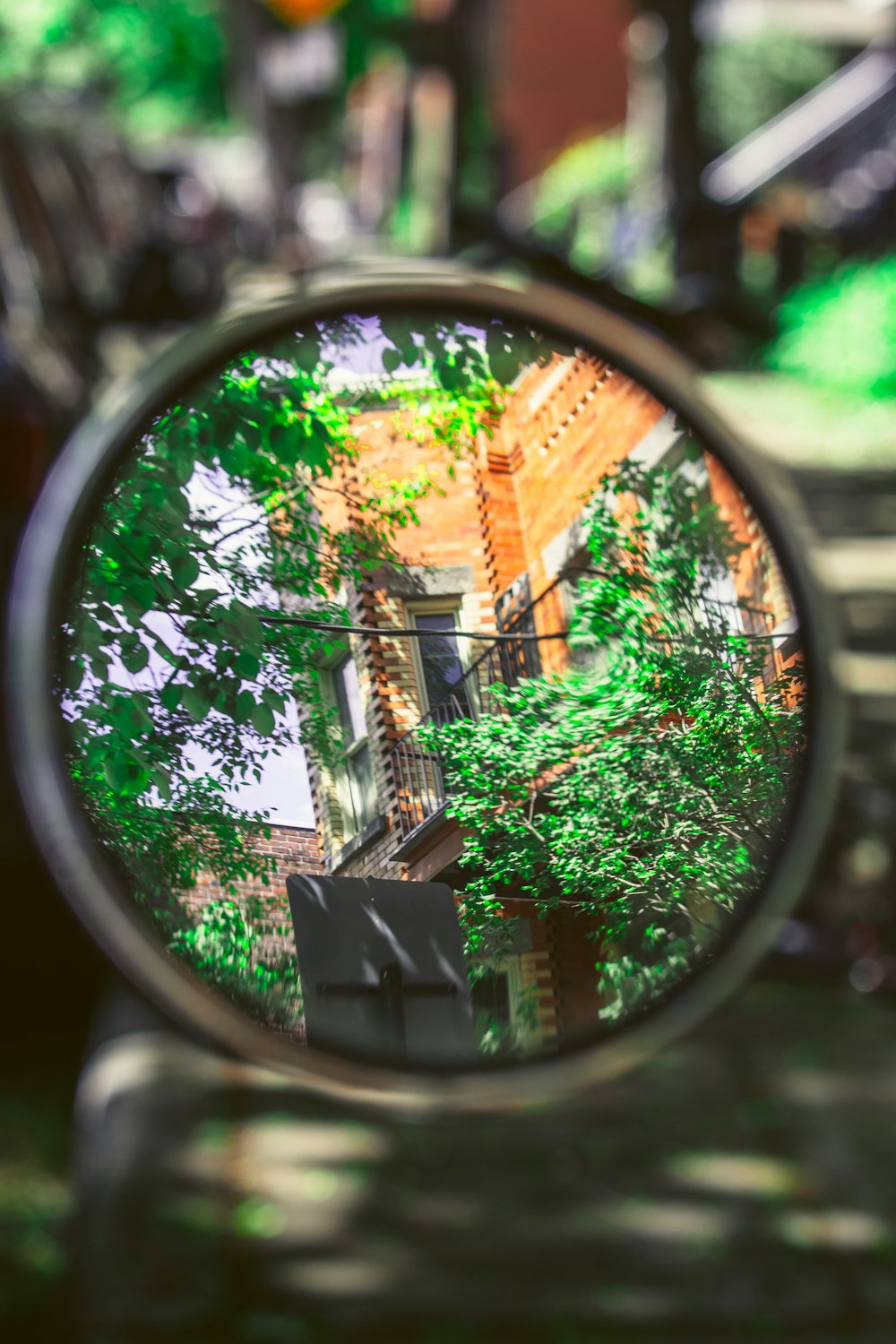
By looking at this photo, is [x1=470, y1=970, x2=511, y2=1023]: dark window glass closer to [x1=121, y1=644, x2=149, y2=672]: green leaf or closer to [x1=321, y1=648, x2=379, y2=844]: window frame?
[x1=321, y1=648, x2=379, y2=844]: window frame

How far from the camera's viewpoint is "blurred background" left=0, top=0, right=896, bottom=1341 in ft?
9.01

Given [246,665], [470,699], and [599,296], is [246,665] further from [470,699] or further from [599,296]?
[599,296]

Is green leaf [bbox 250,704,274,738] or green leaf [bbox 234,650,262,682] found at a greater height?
green leaf [bbox 234,650,262,682]

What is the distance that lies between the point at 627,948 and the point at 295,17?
33.7 ft

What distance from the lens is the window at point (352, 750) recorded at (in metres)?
1.18

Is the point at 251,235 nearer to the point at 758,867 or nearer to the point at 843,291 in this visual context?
the point at 843,291

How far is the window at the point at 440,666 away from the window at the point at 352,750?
7 centimetres

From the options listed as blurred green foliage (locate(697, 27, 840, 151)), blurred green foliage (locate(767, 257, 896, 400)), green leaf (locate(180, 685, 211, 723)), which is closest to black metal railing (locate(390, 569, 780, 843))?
green leaf (locate(180, 685, 211, 723))

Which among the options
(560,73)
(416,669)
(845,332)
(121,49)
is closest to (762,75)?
(560,73)

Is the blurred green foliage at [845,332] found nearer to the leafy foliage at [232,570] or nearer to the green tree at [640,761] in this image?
the green tree at [640,761]

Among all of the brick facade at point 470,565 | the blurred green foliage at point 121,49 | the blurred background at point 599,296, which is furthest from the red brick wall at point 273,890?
the blurred green foliage at point 121,49

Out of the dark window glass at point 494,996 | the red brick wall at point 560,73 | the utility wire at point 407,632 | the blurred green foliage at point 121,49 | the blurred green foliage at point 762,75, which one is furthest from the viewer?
the blurred green foliage at point 762,75

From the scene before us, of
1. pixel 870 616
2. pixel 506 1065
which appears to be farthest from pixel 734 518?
pixel 870 616

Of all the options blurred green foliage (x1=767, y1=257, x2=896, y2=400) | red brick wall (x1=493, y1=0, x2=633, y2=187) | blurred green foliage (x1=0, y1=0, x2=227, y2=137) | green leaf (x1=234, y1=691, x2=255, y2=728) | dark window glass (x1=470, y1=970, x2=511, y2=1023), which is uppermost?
red brick wall (x1=493, y1=0, x2=633, y2=187)
